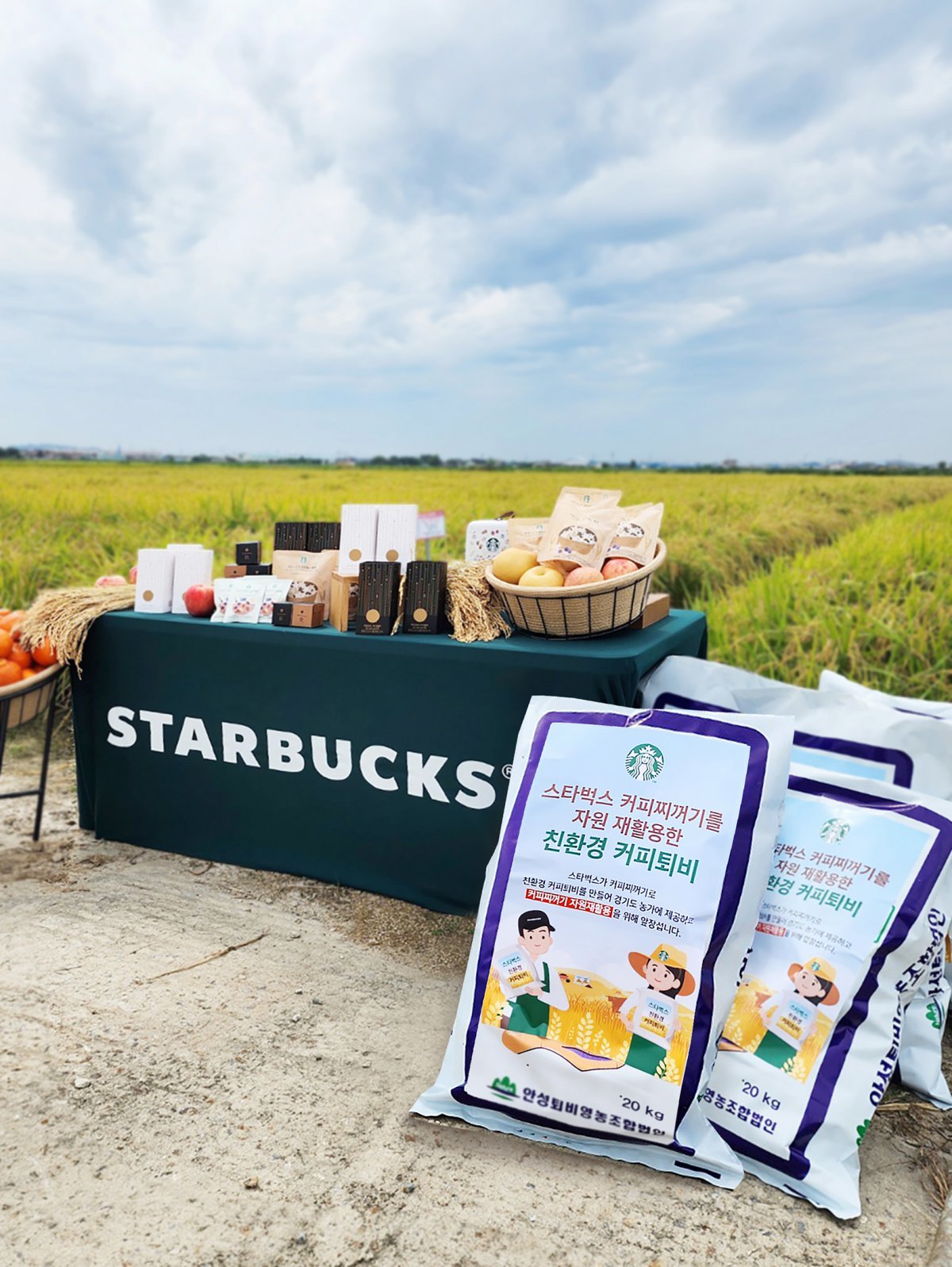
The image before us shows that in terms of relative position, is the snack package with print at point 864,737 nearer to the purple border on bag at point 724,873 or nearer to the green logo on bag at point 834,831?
the green logo on bag at point 834,831

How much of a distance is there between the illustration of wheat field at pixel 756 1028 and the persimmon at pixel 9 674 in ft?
7.44

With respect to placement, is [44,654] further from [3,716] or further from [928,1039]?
[928,1039]

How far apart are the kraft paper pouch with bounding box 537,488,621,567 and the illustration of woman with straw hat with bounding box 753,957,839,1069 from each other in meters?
1.13

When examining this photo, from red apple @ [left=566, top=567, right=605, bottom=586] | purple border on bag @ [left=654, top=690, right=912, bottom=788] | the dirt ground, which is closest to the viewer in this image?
the dirt ground

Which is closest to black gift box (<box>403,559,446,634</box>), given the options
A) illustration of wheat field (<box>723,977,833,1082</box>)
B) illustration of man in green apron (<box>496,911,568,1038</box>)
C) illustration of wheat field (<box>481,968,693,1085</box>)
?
illustration of man in green apron (<box>496,911,568,1038</box>)

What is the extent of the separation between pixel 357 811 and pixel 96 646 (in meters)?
1.04

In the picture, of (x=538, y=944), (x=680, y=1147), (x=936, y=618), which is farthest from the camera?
(x=936, y=618)

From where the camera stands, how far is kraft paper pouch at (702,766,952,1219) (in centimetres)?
162

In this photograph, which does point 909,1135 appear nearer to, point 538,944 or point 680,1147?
point 680,1147

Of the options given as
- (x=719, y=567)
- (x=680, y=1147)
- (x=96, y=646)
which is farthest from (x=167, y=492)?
(x=680, y=1147)

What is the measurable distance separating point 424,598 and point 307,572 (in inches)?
18.8

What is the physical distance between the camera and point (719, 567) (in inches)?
252

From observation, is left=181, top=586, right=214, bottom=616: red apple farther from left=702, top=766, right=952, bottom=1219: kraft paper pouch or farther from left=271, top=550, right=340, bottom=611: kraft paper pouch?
left=702, top=766, right=952, bottom=1219: kraft paper pouch

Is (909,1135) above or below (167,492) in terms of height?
below
